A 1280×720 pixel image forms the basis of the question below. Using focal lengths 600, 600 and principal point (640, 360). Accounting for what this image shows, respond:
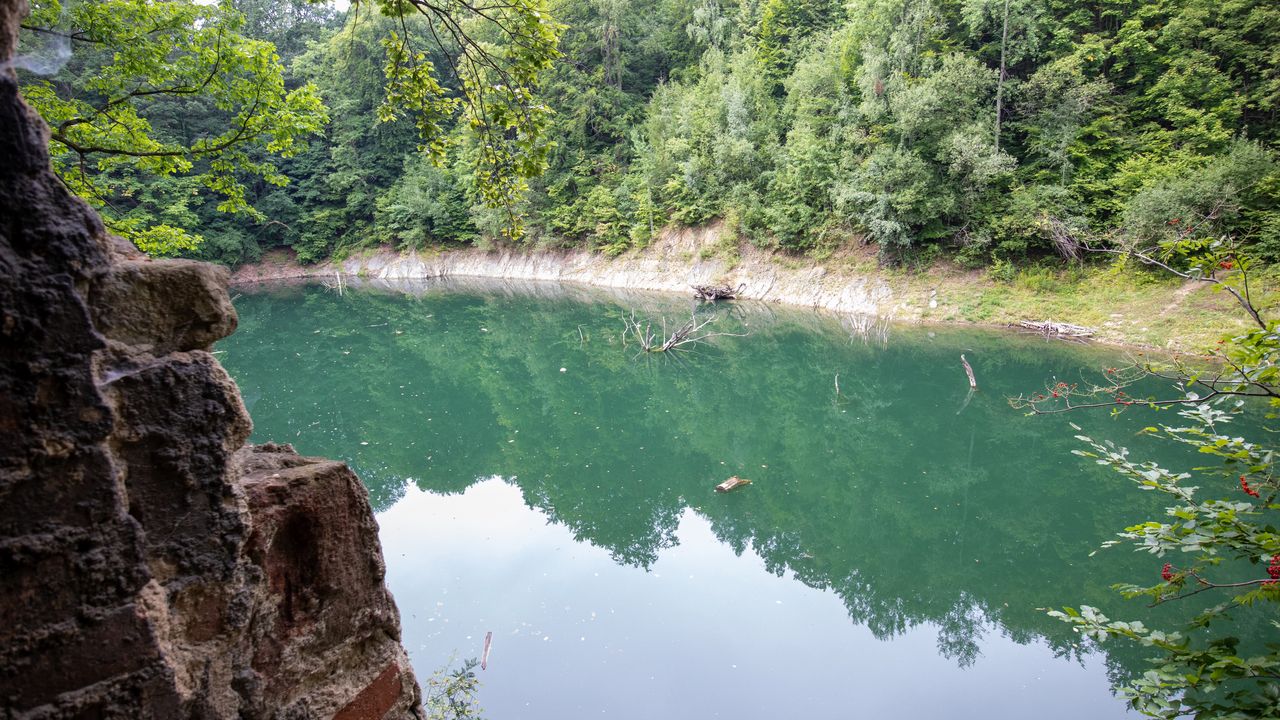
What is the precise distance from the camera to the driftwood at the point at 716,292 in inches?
1094

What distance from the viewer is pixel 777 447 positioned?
45.1 ft

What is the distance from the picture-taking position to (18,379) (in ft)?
4.46

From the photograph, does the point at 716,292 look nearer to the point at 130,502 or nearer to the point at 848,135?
the point at 848,135

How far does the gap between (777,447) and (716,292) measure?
15.1 m

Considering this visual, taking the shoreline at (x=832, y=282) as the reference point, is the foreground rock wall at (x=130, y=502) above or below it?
above

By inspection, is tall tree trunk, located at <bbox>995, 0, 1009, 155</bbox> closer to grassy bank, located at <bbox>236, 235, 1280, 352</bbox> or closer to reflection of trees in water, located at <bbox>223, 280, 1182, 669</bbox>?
grassy bank, located at <bbox>236, 235, 1280, 352</bbox>

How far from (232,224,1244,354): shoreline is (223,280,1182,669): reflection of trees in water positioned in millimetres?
1981

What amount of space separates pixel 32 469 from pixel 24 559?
0.69 feet

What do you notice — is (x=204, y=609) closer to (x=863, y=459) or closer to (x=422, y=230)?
(x=863, y=459)

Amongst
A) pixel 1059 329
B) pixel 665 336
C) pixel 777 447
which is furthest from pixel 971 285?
pixel 777 447

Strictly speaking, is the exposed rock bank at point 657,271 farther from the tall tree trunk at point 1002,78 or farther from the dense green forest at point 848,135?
the tall tree trunk at point 1002,78

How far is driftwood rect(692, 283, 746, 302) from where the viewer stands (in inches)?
1094

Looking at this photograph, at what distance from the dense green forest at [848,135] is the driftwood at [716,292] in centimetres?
275

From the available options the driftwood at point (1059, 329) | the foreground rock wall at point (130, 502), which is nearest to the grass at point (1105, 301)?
the driftwood at point (1059, 329)
